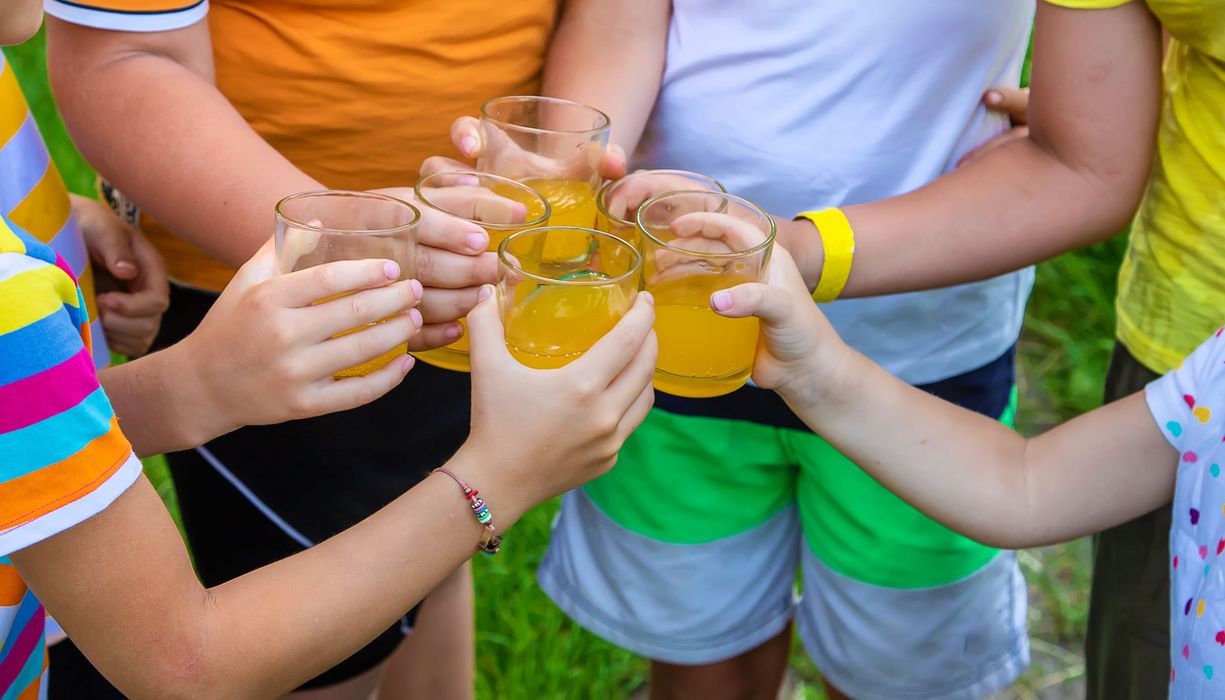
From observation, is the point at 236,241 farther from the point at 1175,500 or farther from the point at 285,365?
the point at 1175,500

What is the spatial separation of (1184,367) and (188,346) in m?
1.24

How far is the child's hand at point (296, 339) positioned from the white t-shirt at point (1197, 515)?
3.19ft

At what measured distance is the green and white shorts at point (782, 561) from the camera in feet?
6.70

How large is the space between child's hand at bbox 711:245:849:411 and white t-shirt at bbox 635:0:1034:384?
0.37m

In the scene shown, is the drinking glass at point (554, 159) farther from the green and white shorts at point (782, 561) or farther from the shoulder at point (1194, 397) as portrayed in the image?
the shoulder at point (1194, 397)

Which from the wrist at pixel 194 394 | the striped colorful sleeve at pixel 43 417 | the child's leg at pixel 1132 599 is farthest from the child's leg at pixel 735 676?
the striped colorful sleeve at pixel 43 417

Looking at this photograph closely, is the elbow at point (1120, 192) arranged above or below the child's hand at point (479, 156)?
below

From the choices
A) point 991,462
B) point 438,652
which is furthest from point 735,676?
point 991,462

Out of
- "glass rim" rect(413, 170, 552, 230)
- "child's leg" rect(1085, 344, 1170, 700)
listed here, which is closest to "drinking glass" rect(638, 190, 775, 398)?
"glass rim" rect(413, 170, 552, 230)

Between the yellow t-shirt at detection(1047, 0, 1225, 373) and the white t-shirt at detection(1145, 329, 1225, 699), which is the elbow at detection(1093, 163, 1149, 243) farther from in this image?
the white t-shirt at detection(1145, 329, 1225, 699)

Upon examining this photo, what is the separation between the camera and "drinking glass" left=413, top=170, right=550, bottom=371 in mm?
1550

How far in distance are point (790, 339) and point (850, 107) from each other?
1.71 ft

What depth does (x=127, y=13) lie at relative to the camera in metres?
1.62

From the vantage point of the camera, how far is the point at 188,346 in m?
1.37
